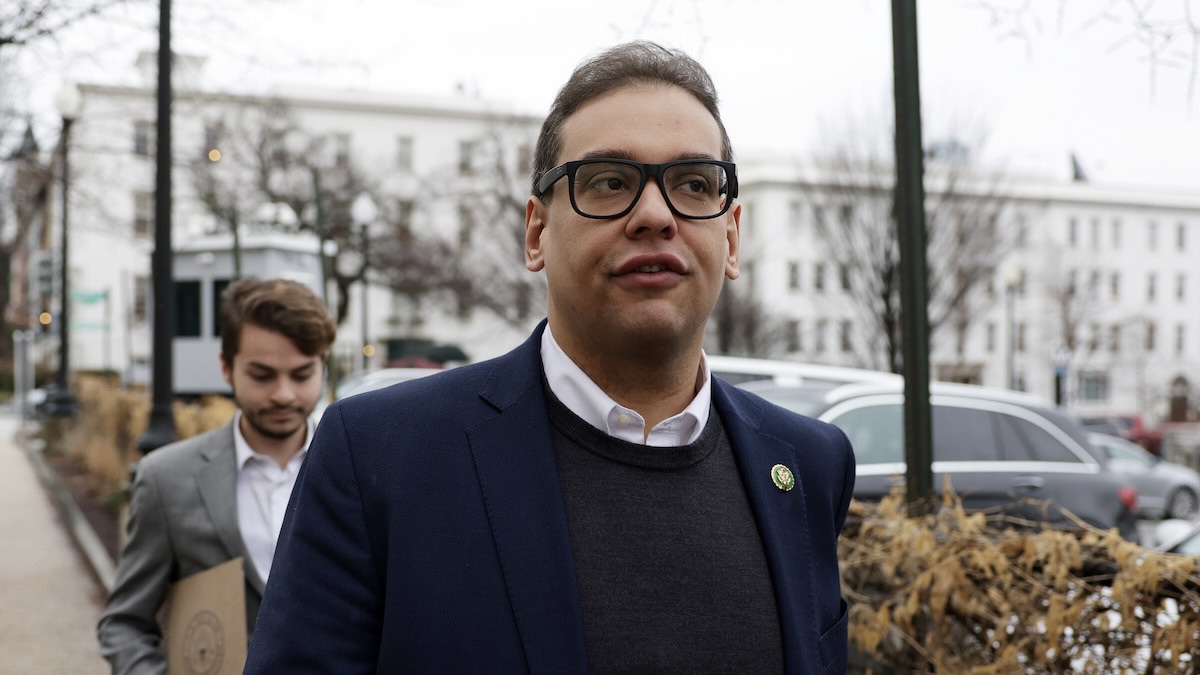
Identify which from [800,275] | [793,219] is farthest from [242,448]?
[793,219]

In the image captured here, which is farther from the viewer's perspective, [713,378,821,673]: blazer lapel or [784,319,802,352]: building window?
[784,319,802,352]: building window

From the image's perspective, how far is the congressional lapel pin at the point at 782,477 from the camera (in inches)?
80.4

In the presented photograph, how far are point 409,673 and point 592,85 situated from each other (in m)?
1.00

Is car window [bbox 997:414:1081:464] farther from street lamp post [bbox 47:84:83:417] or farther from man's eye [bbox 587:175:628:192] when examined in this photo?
street lamp post [bbox 47:84:83:417]

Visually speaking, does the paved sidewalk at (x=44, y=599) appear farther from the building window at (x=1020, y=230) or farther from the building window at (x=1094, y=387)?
the building window at (x=1094, y=387)

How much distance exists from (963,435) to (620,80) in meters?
7.20

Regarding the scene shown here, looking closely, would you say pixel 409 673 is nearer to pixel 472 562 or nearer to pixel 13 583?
pixel 472 562

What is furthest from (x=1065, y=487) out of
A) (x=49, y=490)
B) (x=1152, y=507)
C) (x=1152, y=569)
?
(x=49, y=490)

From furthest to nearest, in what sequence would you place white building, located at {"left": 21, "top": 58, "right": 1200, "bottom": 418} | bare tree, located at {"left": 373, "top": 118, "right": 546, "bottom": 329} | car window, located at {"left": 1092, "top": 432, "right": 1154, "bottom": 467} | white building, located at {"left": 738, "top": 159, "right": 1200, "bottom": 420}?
white building, located at {"left": 738, "top": 159, "right": 1200, "bottom": 420}, white building, located at {"left": 21, "top": 58, "right": 1200, "bottom": 418}, bare tree, located at {"left": 373, "top": 118, "right": 546, "bottom": 329}, car window, located at {"left": 1092, "top": 432, "right": 1154, "bottom": 467}

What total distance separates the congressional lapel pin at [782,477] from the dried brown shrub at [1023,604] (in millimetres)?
1233

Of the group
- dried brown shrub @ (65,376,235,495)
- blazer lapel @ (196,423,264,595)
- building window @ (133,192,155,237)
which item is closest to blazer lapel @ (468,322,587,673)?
blazer lapel @ (196,423,264,595)

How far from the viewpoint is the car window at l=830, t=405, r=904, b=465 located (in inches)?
315

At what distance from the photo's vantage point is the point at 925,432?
394cm

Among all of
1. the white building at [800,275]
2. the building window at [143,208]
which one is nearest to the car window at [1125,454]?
the white building at [800,275]
